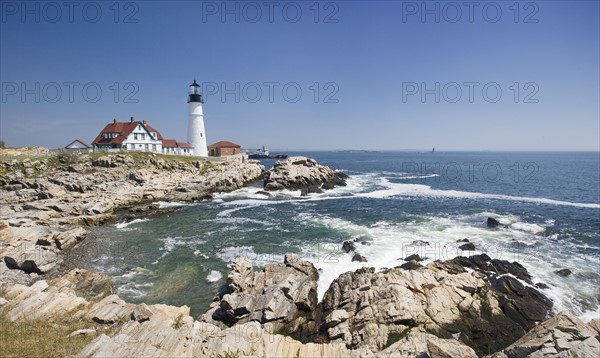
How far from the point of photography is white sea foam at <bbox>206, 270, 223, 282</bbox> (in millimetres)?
20219

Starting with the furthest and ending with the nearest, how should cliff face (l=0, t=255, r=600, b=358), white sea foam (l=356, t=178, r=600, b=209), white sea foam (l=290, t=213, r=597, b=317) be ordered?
white sea foam (l=356, t=178, r=600, b=209) → white sea foam (l=290, t=213, r=597, b=317) → cliff face (l=0, t=255, r=600, b=358)

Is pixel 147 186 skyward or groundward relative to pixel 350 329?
skyward

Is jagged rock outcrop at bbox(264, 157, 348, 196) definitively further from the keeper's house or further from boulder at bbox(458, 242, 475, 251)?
boulder at bbox(458, 242, 475, 251)

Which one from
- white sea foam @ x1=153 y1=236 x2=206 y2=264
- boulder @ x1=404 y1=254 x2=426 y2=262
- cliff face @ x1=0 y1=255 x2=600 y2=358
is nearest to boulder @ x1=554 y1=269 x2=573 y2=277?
cliff face @ x1=0 y1=255 x2=600 y2=358

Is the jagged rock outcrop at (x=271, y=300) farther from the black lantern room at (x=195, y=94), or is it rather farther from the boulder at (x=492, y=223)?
the black lantern room at (x=195, y=94)

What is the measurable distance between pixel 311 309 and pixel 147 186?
39065mm

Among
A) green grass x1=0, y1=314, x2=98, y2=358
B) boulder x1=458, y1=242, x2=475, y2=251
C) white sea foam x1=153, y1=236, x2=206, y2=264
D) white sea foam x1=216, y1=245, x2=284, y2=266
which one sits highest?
green grass x1=0, y1=314, x2=98, y2=358

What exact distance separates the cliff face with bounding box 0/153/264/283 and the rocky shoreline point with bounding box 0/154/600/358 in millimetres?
274

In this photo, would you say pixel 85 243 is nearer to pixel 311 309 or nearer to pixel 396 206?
pixel 311 309

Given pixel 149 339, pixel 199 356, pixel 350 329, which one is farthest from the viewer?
pixel 350 329

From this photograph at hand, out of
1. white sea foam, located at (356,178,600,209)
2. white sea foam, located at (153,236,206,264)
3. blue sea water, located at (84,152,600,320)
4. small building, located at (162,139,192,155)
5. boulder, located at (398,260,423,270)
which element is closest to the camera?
blue sea water, located at (84,152,600,320)

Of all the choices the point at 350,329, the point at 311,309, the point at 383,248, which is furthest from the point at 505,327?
the point at 383,248

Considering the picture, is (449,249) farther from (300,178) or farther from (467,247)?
(300,178)

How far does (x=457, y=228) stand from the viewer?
103ft
